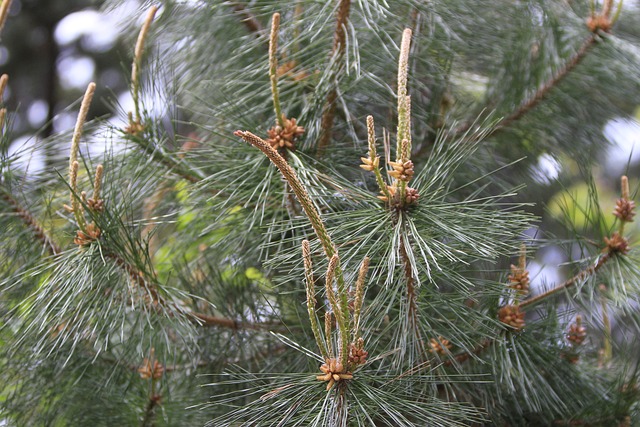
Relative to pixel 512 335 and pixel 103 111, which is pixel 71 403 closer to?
pixel 512 335

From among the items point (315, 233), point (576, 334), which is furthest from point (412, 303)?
point (576, 334)

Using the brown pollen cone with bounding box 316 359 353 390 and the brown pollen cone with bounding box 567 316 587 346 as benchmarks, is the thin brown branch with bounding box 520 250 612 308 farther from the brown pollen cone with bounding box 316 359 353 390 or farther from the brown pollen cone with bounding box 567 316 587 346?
the brown pollen cone with bounding box 316 359 353 390

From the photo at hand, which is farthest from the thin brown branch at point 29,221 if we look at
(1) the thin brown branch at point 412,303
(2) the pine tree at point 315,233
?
(1) the thin brown branch at point 412,303

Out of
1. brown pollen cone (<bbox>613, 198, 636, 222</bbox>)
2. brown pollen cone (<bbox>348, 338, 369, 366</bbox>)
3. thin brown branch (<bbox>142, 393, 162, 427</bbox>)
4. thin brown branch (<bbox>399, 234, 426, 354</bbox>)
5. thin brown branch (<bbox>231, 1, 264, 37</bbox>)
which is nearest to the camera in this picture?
brown pollen cone (<bbox>348, 338, 369, 366</bbox>)

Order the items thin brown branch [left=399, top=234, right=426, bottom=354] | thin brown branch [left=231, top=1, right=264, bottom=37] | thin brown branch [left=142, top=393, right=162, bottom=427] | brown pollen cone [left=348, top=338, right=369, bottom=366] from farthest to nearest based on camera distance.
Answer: thin brown branch [left=231, top=1, right=264, bottom=37] < thin brown branch [left=142, top=393, right=162, bottom=427] < thin brown branch [left=399, top=234, right=426, bottom=354] < brown pollen cone [left=348, top=338, right=369, bottom=366]

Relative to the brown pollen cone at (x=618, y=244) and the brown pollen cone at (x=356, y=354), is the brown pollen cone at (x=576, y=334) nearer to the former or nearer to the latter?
the brown pollen cone at (x=618, y=244)

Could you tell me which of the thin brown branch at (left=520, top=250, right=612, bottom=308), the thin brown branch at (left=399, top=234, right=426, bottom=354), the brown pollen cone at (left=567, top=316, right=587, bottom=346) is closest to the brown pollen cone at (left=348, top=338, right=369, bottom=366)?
the thin brown branch at (left=399, top=234, right=426, bottom=354)

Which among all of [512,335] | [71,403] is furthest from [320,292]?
[71,403]
